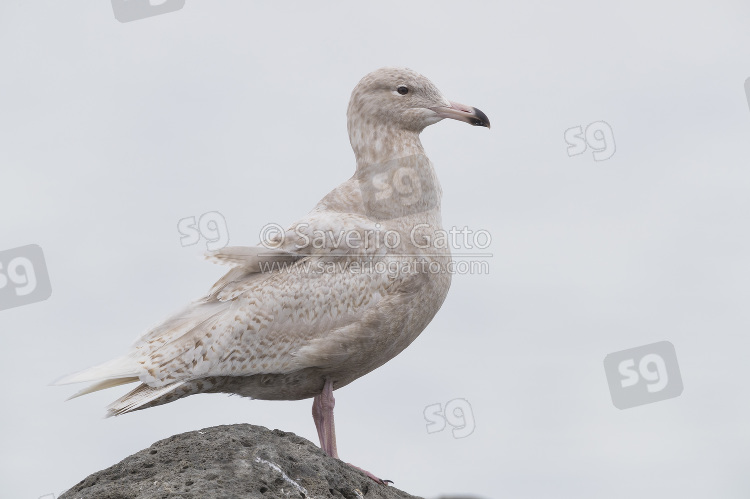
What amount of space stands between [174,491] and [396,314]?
254 centimetres

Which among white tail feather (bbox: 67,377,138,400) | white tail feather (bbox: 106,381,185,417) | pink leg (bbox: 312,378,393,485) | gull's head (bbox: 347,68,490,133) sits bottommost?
pink leg (bbox: 312,378,393,485)

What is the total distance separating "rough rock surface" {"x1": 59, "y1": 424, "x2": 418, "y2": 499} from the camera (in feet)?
21.8

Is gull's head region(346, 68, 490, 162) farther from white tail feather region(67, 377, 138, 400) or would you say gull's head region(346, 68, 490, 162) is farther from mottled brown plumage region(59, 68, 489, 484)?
white tail feather region(67, 377, 138, 400)

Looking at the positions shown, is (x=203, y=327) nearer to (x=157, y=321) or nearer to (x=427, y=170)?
(x=157, y=321)

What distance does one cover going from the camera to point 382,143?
8.84 metres

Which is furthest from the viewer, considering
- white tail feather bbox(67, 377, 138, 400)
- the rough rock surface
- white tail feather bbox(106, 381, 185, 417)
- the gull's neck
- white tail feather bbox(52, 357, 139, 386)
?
the gull's neck

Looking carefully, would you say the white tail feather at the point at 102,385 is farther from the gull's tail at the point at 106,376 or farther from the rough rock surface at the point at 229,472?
the rough rock surface at the point at 229,472

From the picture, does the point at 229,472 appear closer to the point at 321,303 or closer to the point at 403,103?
the point at 321,303

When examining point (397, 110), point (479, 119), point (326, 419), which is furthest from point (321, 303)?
point (479, 119)

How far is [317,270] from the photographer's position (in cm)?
828

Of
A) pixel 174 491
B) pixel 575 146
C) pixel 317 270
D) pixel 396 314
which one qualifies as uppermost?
pixel 575 146

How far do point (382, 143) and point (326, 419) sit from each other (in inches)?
104

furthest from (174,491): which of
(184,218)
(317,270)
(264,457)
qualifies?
(184,218)

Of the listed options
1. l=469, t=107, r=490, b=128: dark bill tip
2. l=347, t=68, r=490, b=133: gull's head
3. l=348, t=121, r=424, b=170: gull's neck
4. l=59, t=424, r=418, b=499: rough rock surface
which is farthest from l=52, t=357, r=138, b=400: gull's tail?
l=469, t=107, r=490, b=128: dark bill tip
